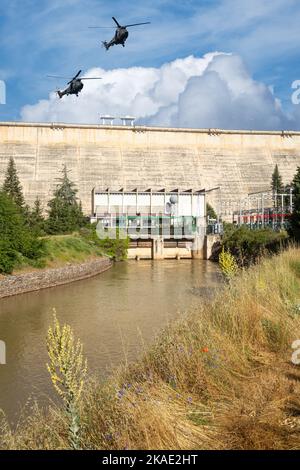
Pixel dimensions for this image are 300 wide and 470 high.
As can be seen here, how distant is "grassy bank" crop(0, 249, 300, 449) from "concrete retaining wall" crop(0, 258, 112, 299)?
612 inches

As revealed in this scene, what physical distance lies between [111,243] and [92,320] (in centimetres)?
2716

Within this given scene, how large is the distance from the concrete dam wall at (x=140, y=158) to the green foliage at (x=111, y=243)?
21333 mm

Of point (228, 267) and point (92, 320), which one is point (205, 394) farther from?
point (92, 320)

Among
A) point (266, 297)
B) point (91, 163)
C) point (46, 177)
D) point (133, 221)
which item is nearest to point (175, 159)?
point (91, 163)

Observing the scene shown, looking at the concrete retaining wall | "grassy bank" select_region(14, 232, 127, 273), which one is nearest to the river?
the concrete retaining wall

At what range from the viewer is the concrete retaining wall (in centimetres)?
2170

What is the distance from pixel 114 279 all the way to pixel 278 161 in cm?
5442

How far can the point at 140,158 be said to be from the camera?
72.4m

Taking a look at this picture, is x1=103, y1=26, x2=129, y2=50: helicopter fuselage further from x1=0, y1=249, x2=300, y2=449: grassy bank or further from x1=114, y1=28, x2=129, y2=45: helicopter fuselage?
x1=0, y1=249, x2=300, y2=449: grassy bank

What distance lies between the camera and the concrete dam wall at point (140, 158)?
6844 centimetres

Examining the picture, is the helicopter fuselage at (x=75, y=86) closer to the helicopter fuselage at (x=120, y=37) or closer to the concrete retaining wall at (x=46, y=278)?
the helicopter fuselage at (x=120, y=37)

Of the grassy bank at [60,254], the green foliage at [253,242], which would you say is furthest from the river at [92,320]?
the green foliage at [253,242]

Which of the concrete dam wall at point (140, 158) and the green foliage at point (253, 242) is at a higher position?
the concrete dam wall at point (140, 158)

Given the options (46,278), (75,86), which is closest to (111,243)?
(46,278)
